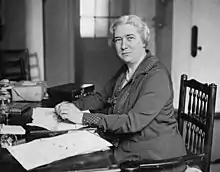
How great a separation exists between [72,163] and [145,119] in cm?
46

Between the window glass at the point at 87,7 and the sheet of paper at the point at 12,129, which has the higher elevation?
the window glass at the point at 87,7

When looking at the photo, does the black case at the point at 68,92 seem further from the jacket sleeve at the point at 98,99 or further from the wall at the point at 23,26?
the wall at the point at 23,26

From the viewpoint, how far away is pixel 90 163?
3.94 feet

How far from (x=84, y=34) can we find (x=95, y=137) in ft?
9.96

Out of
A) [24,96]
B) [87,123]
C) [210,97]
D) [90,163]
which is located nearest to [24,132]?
[87,123]

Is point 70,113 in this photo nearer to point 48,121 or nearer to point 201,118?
point 48,121

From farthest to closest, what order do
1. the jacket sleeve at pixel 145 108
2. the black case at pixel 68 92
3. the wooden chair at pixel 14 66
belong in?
the wooden chair at pixel 14 66 → the black case at pixel 68 92 → the jacket sleeve at pixel 145 108

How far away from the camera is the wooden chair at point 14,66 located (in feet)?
11.6

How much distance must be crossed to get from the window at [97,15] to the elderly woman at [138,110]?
2.57 metres

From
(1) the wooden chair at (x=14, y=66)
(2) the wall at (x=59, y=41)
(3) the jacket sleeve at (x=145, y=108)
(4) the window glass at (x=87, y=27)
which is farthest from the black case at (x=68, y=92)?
(4) the window glass at (x=87, y=27)

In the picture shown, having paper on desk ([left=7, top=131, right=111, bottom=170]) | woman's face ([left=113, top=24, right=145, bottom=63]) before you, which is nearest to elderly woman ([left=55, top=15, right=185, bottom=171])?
woman's face ([left=113, top=24, right=145, bottom=63])

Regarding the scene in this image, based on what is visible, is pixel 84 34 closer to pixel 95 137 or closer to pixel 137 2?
pixel 137 2

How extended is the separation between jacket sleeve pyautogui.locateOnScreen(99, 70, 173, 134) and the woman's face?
0.17 meters

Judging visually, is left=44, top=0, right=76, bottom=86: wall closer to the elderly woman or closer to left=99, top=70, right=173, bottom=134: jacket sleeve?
the elderly woman
